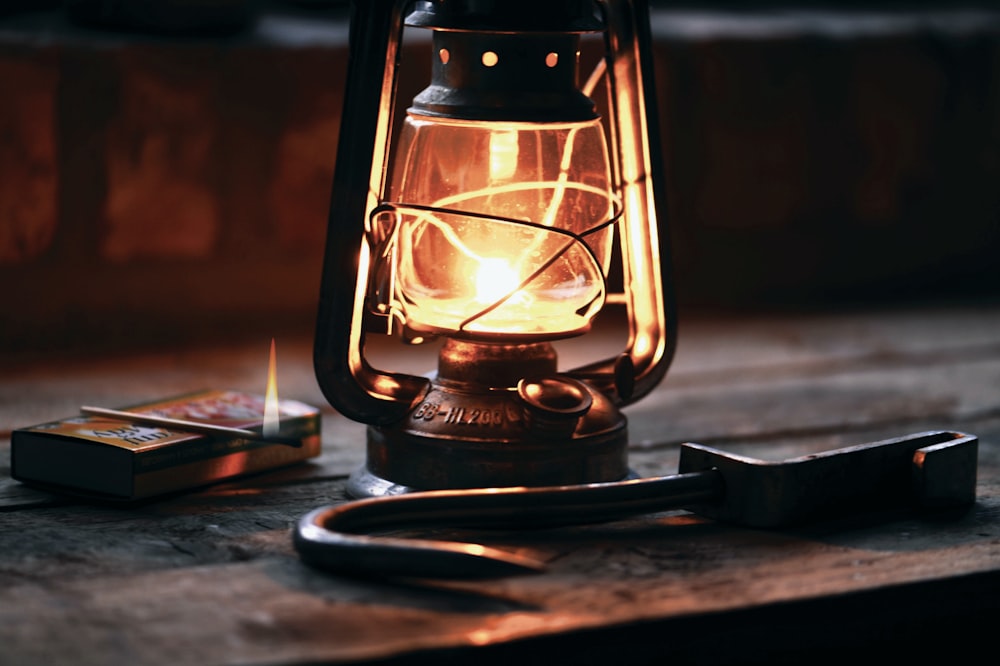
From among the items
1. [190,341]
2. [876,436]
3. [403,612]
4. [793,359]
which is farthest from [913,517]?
[190,341]

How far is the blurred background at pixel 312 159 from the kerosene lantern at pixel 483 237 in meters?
0.64

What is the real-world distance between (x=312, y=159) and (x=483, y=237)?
2.35ft

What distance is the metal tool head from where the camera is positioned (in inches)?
40.6

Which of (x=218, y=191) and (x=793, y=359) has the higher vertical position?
(x=218, y=191)

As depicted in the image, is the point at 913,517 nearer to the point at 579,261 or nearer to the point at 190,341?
the point at 579,261

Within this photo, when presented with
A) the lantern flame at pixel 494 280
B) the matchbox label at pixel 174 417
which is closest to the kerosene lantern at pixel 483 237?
the lantern flame at pixel 494 280

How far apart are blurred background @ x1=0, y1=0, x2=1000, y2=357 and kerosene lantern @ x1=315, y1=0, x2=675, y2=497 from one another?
64 centimetres

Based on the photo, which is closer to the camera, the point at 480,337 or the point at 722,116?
the point at 480,337

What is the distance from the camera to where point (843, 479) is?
3.47 ft

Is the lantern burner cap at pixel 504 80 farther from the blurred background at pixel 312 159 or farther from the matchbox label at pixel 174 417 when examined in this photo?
the blurred background at pixel 312 159

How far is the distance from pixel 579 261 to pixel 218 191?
0.72 m

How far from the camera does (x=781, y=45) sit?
1923 millimetres

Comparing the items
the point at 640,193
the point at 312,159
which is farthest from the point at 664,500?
the point at 312,159

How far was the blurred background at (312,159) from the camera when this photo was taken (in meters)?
1.64
